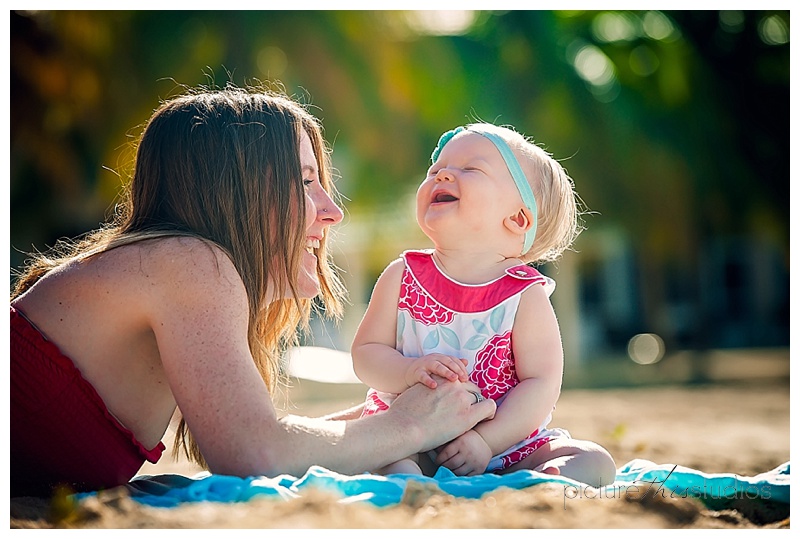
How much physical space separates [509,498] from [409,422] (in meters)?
0.48

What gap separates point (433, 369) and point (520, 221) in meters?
0.76

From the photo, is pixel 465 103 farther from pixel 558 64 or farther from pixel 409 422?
pixel 409 422

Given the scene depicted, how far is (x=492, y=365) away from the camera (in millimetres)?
3428

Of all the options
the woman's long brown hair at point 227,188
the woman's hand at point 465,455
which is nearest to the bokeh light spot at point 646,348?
the woman's hand at point 465,455

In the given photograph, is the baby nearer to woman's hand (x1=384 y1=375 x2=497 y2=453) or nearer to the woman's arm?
woman's hand (x1=384 y1=375 x2=497 y2=453)

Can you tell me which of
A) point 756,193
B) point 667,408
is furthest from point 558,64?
point 667,408

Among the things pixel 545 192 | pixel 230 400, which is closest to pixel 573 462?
pixel 545 192

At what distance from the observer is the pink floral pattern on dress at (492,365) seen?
342 centimetres

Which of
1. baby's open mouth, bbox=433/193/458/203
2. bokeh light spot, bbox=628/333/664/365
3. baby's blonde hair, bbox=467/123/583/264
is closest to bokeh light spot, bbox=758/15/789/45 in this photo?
bokeh light spot, bbox=628/333/664/365

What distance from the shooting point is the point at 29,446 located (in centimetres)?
307

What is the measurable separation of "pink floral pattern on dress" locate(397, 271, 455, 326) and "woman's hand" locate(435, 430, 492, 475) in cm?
46

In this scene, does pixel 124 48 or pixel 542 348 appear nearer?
pixel 542 348

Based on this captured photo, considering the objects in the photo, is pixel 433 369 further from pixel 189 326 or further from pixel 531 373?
pixel 189 326

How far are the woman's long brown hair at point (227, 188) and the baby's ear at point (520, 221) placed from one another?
2.60 feet
